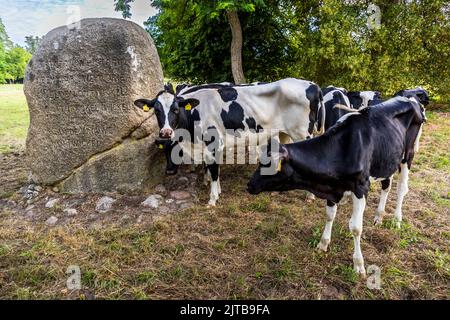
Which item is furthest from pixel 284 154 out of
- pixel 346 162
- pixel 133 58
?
pixel 133 58

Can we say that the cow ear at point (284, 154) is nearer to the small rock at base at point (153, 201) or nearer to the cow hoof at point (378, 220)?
the cow hoof at point (378, 220)

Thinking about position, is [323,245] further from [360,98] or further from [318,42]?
[318,42]

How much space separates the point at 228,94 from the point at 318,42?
7.49 metres

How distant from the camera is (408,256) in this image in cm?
374

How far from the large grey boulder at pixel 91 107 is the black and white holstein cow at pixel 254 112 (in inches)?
31.4

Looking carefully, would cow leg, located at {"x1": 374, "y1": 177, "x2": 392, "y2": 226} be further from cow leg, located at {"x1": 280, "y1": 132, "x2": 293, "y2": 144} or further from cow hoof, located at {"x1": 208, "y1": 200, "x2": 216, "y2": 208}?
cow hoof, located at {"x1": 208, "y1": 200, "x2": 216, "y2": 208}

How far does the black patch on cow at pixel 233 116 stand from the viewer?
5406mm

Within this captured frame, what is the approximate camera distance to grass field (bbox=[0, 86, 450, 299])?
10.6 ft

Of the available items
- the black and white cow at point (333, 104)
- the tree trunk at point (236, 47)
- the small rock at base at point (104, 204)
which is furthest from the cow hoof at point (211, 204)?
the tree trunk at point (236, 47)

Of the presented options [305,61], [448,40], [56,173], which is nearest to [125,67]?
[56,173]

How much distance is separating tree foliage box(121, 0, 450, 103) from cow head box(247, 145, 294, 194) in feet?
28.7

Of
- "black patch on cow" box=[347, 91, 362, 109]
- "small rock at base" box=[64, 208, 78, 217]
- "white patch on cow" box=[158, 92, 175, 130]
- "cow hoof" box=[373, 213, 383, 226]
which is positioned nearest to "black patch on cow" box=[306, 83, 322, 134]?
"cow hoof" box=[373, 213, 383, 226]

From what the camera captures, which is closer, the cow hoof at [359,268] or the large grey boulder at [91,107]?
the cow hoof at [359,268]

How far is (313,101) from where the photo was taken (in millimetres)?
5273
